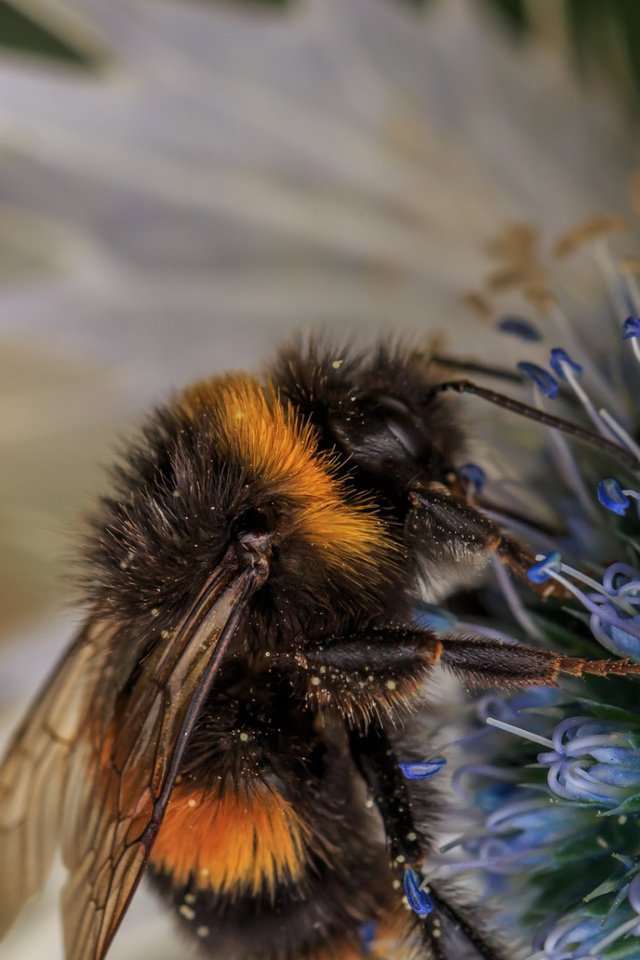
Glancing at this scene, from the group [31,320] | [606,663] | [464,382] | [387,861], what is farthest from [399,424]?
[31,320]

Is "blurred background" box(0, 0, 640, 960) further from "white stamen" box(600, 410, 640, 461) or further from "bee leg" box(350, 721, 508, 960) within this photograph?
"bee leg" box(350, 721, 508, 960)

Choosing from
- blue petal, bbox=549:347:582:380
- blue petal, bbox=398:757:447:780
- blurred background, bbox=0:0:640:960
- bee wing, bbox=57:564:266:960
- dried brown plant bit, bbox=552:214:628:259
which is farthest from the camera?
blurred background, bbox=0:0:640:960

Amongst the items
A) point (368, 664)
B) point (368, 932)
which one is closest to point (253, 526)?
point (368, 664)

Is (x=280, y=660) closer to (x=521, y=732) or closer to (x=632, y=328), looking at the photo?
(x=521, y=732)

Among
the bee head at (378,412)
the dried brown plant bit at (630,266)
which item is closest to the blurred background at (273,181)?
the dried brown plant bit at (630,266)

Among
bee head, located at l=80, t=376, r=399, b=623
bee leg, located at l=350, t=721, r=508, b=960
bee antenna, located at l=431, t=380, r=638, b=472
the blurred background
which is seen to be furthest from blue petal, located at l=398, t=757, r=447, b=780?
the blurred background

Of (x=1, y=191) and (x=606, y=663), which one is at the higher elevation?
(x=1, y=191)

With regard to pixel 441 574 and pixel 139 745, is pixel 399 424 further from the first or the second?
pixel 139 745
